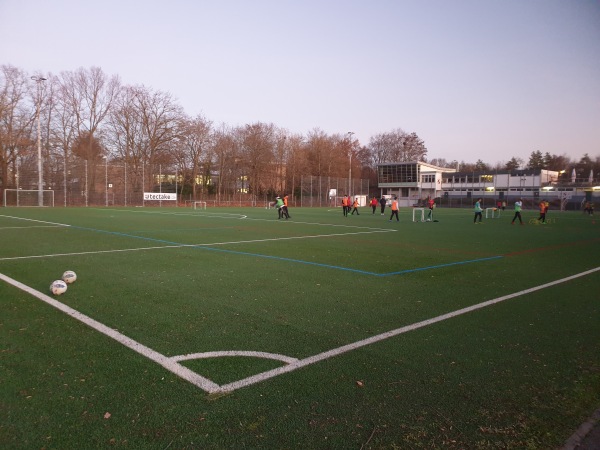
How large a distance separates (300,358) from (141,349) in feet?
5.60

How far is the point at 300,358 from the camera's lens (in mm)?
4125

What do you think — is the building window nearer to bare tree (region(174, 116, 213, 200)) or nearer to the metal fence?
the metal fence

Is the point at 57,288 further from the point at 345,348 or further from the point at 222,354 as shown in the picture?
the point at 345,348

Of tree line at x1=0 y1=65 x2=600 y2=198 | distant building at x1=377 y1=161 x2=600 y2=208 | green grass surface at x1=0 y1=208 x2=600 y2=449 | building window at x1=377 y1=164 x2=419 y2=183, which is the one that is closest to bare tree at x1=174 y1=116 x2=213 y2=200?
tree line at x1=0 y1=65 x2=600 y2=198

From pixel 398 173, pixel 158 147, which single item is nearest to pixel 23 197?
pixel 158 147

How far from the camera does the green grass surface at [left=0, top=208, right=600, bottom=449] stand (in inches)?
114

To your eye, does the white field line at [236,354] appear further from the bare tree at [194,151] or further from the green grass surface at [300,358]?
the bare tree at [194,151]

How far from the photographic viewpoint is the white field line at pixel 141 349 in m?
3.56

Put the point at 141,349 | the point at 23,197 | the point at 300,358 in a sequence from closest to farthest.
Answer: the point at 300,358
the point at 141,349
the point at 23,197

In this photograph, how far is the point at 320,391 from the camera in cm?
345

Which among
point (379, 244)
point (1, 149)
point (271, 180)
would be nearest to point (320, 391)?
point (379, 244)

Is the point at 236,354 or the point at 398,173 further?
the point at 398,173

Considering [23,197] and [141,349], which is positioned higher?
[23,197]

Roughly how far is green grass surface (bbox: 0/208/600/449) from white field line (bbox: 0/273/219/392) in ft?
0.25
